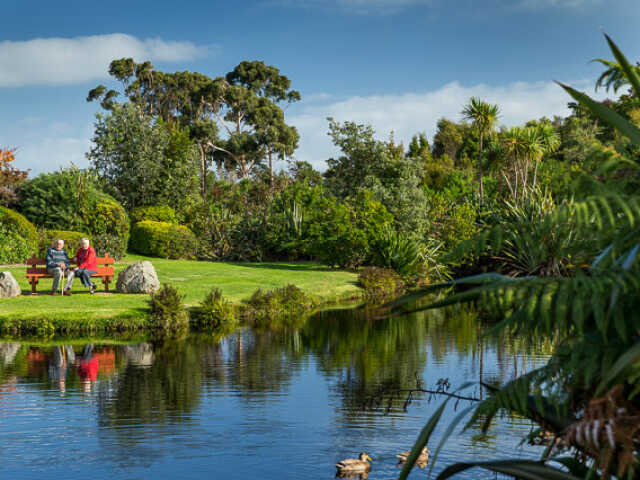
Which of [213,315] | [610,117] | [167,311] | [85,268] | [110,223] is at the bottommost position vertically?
[213,315]

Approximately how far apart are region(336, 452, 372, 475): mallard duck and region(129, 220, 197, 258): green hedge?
26.8 metres

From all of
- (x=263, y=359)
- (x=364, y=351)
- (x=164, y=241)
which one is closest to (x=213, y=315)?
(x=263, y=359)

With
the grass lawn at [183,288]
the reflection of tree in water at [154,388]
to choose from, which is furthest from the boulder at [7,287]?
the reflection of tree in water at [154,388]

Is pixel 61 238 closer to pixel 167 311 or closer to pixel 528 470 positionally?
pixel 167 311

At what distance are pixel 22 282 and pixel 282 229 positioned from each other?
49.2ft

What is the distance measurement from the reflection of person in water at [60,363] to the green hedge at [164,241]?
1884 cm

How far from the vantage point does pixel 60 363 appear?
11.7 meters

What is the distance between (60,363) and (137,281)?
6.53 m

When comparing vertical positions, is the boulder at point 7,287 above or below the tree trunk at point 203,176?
below

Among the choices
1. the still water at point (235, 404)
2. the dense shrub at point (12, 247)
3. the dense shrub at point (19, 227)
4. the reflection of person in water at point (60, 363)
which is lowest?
the still water at point (235, 404)

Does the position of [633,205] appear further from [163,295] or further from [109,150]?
[109,150]

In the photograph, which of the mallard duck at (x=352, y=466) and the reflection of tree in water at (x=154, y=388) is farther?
the reflection of tree in water at (x=154, y=388)

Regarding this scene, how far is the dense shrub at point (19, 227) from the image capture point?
25297 millimetres

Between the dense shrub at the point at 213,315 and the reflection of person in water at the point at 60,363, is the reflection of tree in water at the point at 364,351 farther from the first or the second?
the reflection of person in water at the point at 60,363
